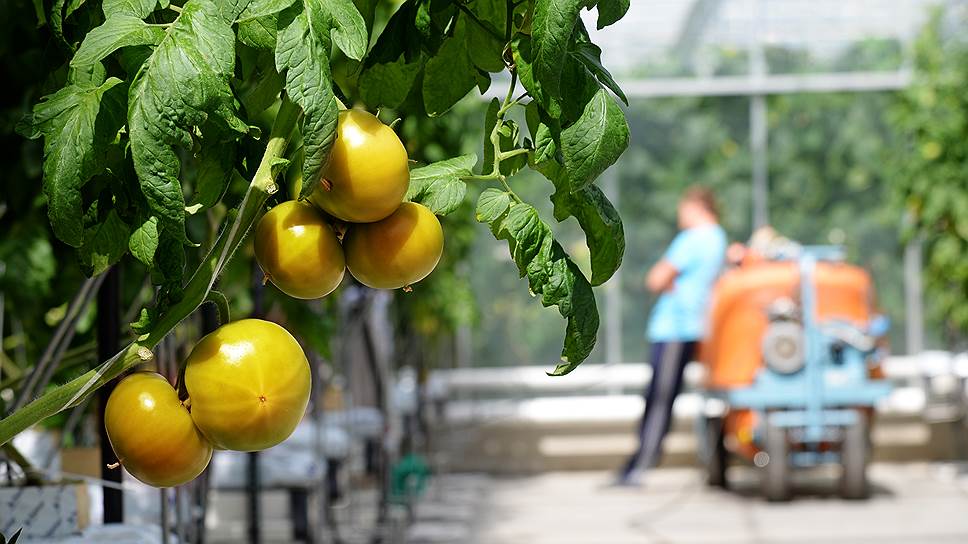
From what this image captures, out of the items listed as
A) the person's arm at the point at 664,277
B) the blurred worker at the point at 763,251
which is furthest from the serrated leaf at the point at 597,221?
the person's arm at the point at 664,277

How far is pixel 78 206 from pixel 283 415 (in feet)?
0.51

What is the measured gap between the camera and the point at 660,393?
6.42m

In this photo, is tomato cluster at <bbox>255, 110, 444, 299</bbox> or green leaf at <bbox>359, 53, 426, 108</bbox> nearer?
tomato cluster at <bbox>255, 110, 444, 299</bbox>

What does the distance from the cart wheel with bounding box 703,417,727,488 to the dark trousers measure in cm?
26

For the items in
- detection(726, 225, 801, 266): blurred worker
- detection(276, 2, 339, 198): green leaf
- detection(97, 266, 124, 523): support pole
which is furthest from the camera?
detection(726, 225, 801, 266): blurred worker

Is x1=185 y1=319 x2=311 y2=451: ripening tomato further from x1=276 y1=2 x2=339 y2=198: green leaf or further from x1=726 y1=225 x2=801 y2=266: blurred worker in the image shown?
x1=726 y1=225 x2=801 y2=266: blurred worker

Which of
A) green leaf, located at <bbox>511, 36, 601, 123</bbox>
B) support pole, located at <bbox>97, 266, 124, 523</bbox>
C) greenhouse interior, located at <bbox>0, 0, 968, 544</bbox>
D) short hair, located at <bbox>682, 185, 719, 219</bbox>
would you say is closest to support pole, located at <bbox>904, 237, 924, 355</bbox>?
greenhouse interior, located at <bbox>0, 0, 968, 544</bbox>

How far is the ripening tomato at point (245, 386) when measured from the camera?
Answer: 0.67m

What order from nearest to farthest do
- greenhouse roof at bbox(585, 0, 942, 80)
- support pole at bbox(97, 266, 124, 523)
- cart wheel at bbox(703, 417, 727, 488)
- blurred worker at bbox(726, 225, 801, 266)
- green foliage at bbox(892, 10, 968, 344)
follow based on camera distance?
1. support pole at bbox(97, 266, 124, 523)
2. blurred worker at bbox(726, 225, 801, 266)
3. cart wheel at bbox(703, 417, 727, 488)
4. green foliage at bbox(892, 10, 968, 344)
5. greenhouse roof at bbox(585, 0, 942, 80)

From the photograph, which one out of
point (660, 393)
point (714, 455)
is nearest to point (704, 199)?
point (660, 393)

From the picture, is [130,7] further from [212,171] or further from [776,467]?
[776,467]

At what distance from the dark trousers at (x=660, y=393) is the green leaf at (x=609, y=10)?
576 cm

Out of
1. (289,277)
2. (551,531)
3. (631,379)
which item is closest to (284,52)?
(289,277)

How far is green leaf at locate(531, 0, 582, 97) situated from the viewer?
679mm
